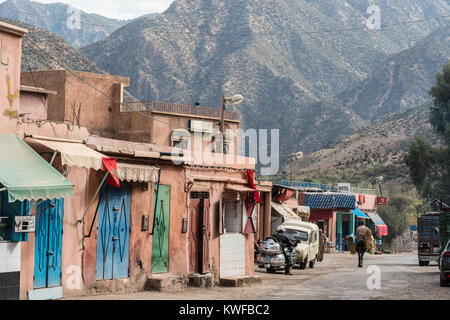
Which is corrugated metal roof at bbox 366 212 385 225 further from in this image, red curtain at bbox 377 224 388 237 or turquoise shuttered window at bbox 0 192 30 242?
turquoise shuttered window at bbox 0 192 30 242

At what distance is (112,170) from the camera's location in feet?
54.4

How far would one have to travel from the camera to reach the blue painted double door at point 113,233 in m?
17.3

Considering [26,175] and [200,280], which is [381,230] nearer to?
[200,280]

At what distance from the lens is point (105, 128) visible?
167 feet

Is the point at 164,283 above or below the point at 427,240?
below

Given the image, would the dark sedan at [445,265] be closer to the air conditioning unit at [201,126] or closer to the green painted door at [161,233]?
the green painted door at [161,233]

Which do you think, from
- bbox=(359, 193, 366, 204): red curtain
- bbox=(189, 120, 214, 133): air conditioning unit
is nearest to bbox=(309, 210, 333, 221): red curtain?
bbox=(359, 193, 366, 204): red curtain

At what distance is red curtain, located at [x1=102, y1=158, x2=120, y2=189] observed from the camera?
53.8 ft

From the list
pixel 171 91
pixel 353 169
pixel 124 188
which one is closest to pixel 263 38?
pixel 171 91

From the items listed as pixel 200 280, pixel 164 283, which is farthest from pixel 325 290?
pixel 164 283

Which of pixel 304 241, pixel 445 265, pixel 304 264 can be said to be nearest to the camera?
pixel 445 265

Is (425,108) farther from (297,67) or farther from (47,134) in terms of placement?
(47,134)

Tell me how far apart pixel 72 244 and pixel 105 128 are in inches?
1388

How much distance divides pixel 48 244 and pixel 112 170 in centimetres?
225
